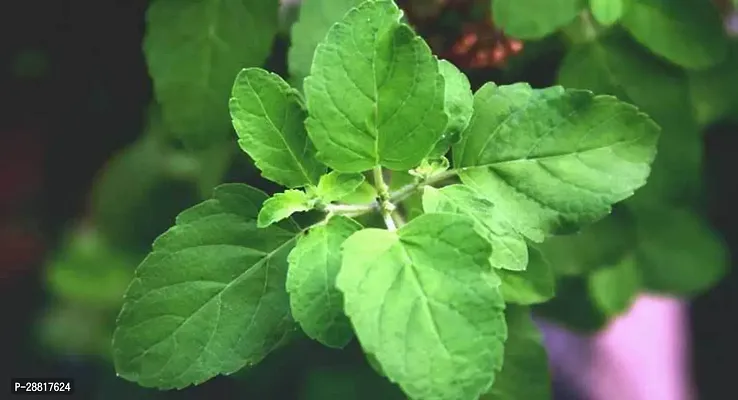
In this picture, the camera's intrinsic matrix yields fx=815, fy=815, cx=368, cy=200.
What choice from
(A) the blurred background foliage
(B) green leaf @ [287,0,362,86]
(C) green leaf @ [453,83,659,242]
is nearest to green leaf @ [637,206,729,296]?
(A) the blurred background foliage

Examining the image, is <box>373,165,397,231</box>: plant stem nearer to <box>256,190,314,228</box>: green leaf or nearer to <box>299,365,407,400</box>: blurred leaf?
<box>256,190,314,228</box>: green leaf

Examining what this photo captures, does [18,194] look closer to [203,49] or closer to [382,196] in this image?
[203,49]

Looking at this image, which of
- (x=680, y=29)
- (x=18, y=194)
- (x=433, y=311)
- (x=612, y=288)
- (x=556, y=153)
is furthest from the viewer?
(x=18, y=194)

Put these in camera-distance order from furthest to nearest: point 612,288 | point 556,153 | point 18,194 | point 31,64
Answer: point 18,194, point 31,64, point 612,288, point 556,153

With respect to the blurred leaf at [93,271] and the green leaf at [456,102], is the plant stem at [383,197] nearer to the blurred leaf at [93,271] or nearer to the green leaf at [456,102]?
the green leaf at [456,102]

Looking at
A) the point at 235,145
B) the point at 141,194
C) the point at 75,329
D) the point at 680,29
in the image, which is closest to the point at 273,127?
the point at 235,145

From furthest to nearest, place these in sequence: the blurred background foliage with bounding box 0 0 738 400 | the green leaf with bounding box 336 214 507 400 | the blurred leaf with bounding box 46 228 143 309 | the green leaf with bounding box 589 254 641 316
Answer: the blurred leaf with bounding box 46 228 143 309, the green leaf with bounding box 589 254 641 316, the blurred background foliage with bounding box 0 0 738 400, the green leaf with bounding box 336 214 507 400

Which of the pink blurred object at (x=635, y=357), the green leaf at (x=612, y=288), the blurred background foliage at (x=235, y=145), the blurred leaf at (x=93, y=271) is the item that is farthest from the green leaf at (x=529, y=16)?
the pink blurred object at (x=635, y=357)
